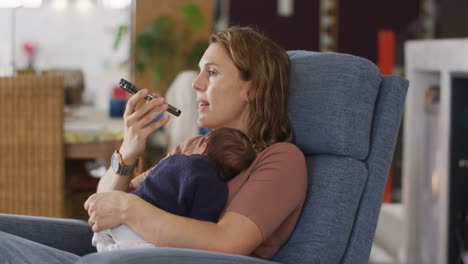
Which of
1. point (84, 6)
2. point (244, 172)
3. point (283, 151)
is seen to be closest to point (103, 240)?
point (244, 172)

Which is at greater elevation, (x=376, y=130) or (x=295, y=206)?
(x=376, y=130)

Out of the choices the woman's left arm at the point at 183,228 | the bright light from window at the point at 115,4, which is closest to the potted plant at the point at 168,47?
the bright light from window at the point at 115,4

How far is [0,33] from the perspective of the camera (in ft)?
27.9

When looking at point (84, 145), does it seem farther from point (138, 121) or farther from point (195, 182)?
point (195, 182)

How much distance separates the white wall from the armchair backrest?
20.3 feet

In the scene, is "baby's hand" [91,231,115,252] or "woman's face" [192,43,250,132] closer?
"baby's hand" [91,231,115,252]

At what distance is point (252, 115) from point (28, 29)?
6757mm

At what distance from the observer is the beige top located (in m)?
1.83

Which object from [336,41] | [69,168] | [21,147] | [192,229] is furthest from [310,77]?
[336,41]

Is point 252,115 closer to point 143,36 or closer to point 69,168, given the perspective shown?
point 69,168

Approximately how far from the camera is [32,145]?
374cm

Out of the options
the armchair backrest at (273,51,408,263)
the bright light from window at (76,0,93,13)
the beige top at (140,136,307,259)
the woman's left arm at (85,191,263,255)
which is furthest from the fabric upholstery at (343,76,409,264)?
the bright light from window at (76,0,93,13)

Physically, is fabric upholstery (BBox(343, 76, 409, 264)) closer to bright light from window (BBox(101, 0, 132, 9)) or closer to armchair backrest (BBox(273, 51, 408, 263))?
armchair backrest (BBox(273, 51, 408, 263))

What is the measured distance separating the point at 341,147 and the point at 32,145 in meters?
2.03
